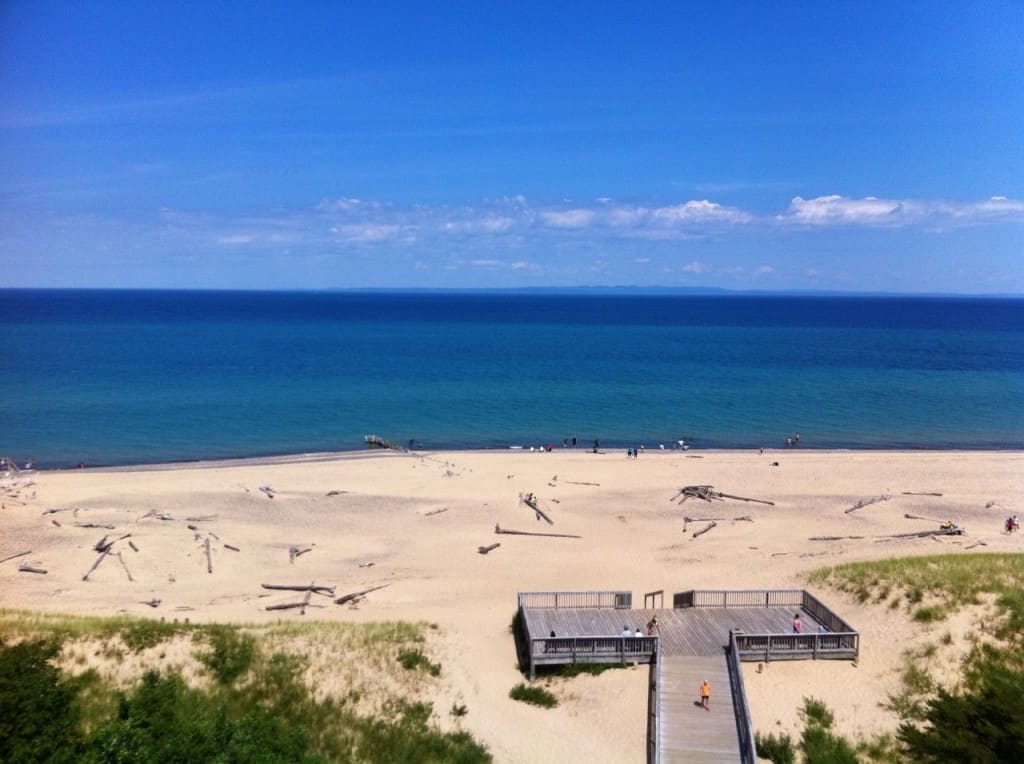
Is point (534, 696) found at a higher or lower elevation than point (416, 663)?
lower

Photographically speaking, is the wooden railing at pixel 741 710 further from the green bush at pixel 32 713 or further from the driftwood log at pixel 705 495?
the driftwood log at pixel 705 495

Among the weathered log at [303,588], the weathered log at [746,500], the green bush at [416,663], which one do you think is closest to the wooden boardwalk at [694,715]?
the green bush at [416,663]

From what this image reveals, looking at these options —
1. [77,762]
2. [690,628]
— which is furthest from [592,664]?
[77,762]

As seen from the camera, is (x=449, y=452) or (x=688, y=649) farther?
(x=449, y=452)

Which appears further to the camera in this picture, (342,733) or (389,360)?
(389,360)

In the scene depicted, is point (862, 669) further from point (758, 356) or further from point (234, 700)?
point (758, 356)

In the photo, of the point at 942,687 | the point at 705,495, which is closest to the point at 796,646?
the point at 942,687

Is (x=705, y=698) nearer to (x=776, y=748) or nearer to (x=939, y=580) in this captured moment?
(x=776, y=748)
